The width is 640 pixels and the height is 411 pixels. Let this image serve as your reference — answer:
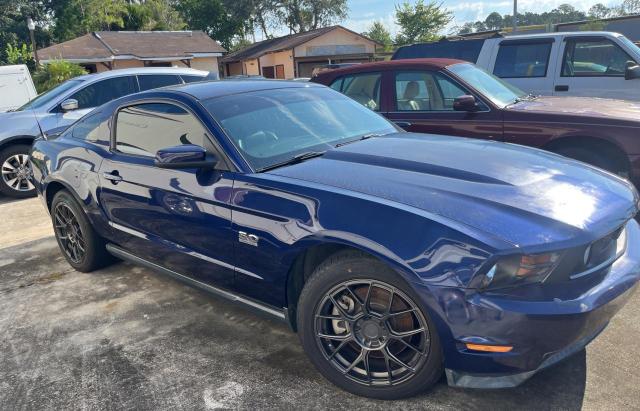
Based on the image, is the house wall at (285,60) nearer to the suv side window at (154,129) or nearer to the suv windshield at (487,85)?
the suv windshield at (487,85)

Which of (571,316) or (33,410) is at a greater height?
(571,316)

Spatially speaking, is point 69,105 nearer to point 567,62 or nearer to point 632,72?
point 567,62

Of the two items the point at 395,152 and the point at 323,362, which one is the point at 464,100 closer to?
the point at 395,152

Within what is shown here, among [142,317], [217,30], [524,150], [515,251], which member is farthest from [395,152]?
[217,30]

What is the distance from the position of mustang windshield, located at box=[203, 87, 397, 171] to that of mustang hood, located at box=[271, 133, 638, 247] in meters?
0.20

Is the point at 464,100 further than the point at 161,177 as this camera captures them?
Yes

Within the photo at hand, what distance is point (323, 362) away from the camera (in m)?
2.60

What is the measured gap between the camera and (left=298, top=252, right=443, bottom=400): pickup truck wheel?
2.30 meters

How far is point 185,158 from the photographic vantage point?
2895mm

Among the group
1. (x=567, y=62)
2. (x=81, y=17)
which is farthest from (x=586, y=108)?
(x=81, y=17)

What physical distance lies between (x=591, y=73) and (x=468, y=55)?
1.74m

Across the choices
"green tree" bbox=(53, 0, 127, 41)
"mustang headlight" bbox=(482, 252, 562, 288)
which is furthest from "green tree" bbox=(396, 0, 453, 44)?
"mustang headlight" bbox=(482, 252, 562, 288)

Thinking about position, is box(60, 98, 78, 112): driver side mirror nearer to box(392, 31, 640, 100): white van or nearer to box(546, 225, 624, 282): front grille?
box(392, 31, 640, 100): white van

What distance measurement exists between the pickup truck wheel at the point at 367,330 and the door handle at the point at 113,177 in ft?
6.00
